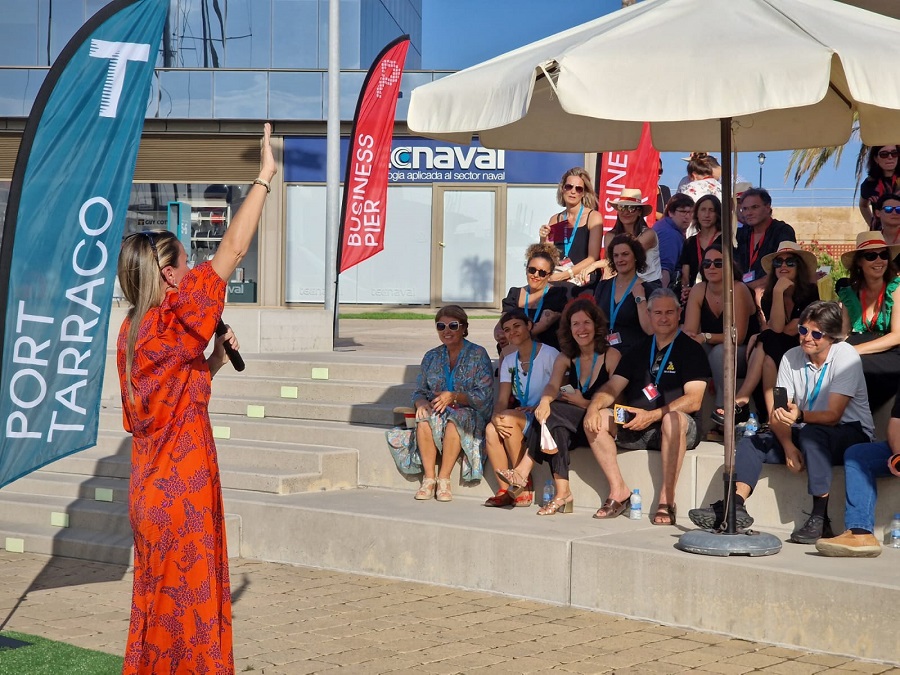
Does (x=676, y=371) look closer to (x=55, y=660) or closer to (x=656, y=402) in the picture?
(x=656, y=402)

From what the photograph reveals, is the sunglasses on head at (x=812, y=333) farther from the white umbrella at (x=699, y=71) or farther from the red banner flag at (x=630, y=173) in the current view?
the red banner flag at (x=630, y=173)

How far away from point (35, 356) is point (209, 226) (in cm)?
1809

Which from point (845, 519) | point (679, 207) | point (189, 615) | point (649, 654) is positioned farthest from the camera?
point (679, 207)

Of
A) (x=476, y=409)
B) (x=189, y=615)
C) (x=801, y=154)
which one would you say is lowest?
(x=189, y=615)

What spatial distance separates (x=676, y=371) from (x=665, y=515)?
972 mm

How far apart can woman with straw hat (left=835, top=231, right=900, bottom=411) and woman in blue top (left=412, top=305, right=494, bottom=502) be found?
2567mm

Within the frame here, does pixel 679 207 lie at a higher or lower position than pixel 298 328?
higher

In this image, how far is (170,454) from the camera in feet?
14.3

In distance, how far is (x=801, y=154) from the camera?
1035 inches

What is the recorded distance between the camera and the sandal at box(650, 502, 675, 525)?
283 inches

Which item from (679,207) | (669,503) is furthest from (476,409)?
(679,207)

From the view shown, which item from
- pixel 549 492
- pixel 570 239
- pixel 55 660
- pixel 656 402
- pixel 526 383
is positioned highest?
pixel 570 239

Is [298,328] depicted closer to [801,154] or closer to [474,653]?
[474,653]

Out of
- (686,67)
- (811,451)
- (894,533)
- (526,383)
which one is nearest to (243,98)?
(526,383)
